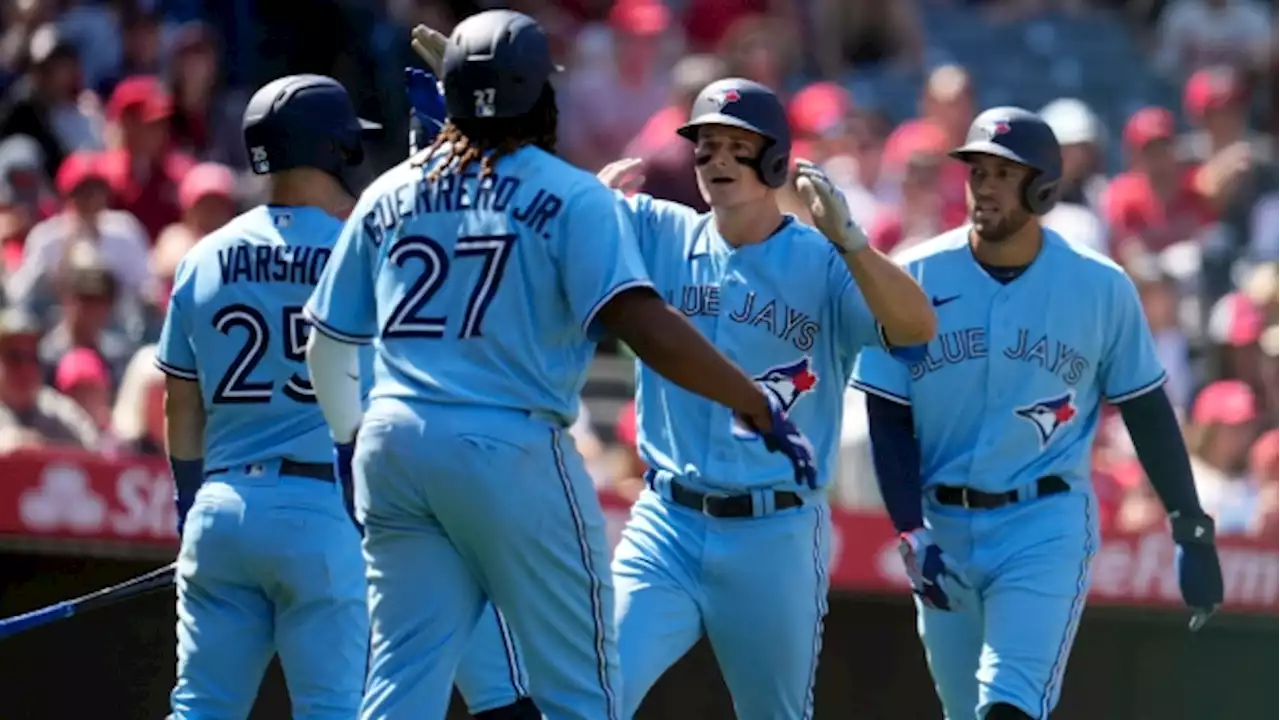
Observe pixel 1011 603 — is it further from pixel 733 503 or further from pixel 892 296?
pixel 892 296

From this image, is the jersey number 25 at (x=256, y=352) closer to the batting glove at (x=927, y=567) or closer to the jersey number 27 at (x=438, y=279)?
the jersey number 27 at (x=438, y=279)

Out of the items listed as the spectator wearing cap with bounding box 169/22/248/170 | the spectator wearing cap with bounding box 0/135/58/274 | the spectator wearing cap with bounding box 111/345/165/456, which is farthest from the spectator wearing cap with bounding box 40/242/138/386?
the spectator wearing cap with bounding box 169/22/248/170

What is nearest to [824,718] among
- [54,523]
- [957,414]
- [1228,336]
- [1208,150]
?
[957,414]

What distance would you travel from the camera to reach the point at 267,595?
20.4ft

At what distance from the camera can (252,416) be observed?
6.21 metres

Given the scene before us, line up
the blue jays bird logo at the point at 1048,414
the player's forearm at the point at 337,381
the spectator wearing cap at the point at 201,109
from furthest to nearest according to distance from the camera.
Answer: the spectator wearing cap at the point at 201,109 < the blue jays bird logo at the point at 1048,414 < the player's forearm at the point at 337,381

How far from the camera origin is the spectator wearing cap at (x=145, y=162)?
12.1 m

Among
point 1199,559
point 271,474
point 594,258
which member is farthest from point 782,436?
point 1199,559

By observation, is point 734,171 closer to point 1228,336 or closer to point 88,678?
point 88,678

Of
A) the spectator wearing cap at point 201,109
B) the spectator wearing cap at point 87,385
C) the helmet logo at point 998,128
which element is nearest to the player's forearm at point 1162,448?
the helmet logo at point 998,128

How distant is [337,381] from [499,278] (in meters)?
0.61

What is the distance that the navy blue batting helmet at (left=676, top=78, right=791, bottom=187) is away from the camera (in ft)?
21.1

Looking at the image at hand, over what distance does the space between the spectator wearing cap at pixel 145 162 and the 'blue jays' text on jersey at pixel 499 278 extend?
22.8 ft

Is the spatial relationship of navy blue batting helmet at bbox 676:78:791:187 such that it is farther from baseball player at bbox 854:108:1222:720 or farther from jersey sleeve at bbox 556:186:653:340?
jersey sleeve at bbox 556:186:653:340
